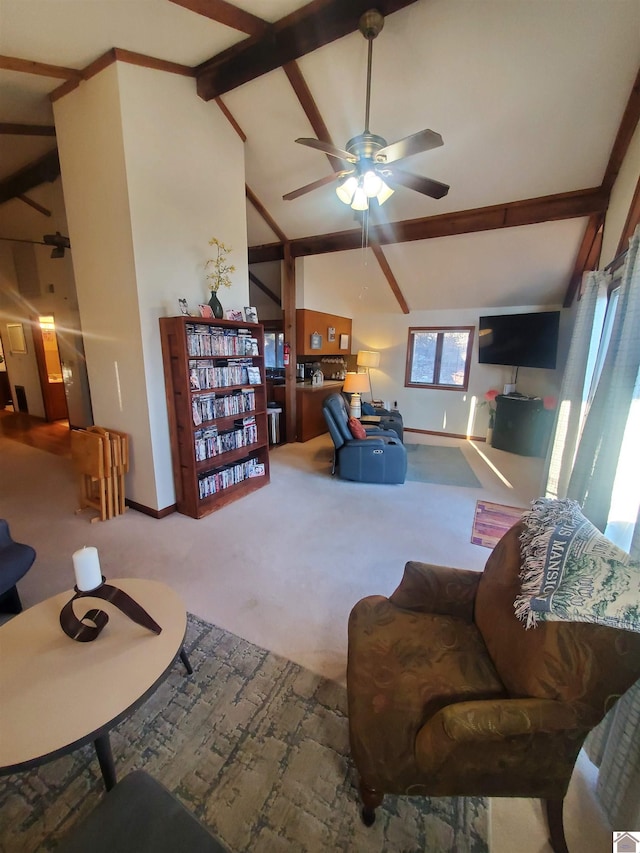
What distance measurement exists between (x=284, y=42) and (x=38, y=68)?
1.82 m

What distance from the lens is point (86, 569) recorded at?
126 centimetres

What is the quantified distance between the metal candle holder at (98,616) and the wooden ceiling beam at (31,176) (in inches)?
194

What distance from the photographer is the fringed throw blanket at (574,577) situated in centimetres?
91

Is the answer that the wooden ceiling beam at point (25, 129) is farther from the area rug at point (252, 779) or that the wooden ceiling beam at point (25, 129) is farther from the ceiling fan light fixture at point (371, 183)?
the area rug at point (252, 779)

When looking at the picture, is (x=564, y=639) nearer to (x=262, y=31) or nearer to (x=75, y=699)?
(x=75, y=699)

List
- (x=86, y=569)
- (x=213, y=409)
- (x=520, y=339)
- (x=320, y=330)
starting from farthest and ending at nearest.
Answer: (x=320, y=330)
(x=520, y=339)
(x=213, y=409)
(x=86, y=569)

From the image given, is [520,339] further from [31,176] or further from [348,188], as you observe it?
[31,176]

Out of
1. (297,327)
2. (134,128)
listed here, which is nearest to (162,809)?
(134,128)

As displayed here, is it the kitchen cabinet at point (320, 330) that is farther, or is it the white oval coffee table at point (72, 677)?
the kitchen cabinet at point (320, 330)

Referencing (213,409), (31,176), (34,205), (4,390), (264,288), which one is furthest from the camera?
(4,390)

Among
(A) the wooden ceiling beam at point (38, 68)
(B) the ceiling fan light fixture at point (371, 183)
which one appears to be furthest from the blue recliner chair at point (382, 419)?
(A) the wooden ceiling beam at point (38, 68)

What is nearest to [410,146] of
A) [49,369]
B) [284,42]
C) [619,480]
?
[284,42]

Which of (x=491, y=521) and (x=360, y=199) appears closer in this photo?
(x=360, y=199)

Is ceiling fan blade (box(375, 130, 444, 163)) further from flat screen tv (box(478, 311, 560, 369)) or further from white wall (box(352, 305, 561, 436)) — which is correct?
white wall (box(352, 305, 561, 436))
